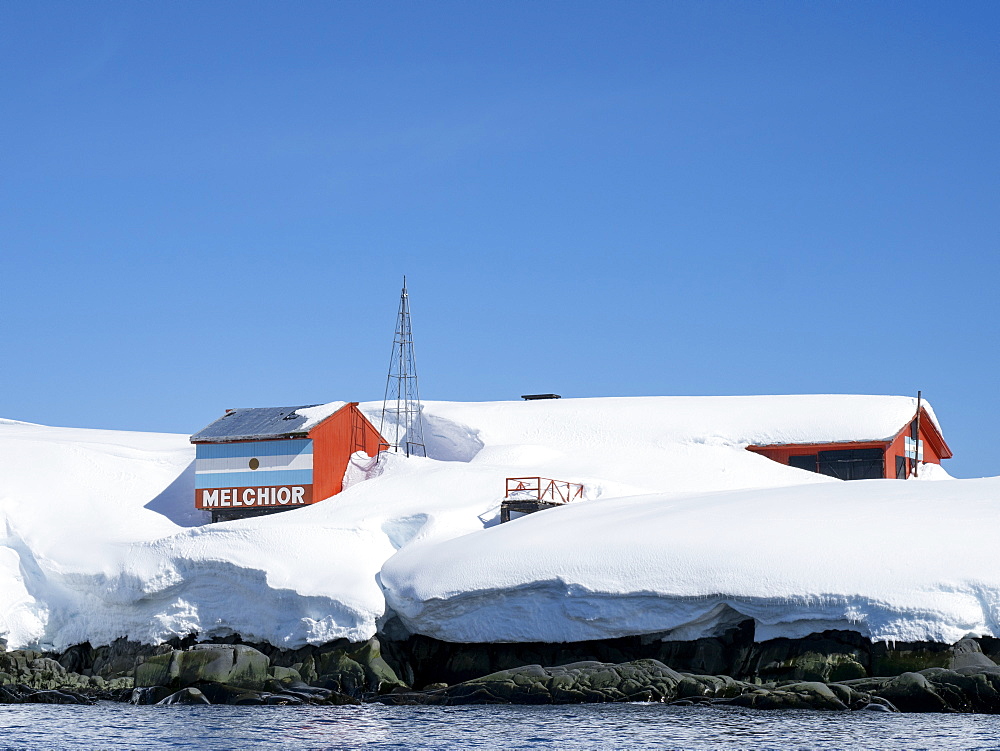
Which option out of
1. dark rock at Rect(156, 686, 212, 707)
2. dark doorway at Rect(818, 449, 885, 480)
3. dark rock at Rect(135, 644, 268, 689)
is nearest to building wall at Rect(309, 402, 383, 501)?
dark rock at Rect(135, 644, 268, 689)

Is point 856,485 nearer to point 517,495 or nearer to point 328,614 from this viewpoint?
point 517,495

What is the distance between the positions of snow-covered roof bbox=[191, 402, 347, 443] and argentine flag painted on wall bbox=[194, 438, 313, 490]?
10.9 inches

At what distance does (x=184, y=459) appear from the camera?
46.9 meters

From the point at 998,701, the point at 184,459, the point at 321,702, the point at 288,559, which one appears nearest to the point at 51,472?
the point at 184,459

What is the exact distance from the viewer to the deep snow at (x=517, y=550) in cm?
2472

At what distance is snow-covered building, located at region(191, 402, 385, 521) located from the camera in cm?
4109

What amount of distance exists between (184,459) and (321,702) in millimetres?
23154

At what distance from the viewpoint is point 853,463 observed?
42938mm

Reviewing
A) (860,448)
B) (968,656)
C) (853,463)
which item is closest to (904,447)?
(860,448)

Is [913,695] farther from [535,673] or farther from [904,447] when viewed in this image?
[904,447]

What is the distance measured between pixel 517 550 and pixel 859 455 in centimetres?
1921

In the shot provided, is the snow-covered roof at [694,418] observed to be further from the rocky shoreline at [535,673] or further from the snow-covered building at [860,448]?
the rocky shoreline at [535,673]

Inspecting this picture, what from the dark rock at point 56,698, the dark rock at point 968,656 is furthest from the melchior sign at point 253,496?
the dark rock at point 968,656

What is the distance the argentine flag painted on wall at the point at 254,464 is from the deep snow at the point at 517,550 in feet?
6.18
